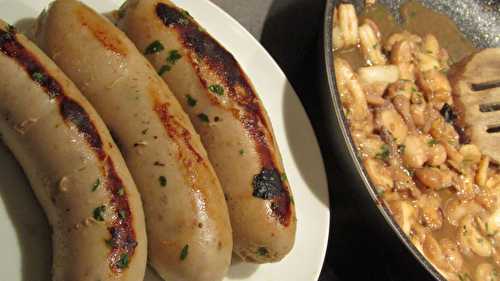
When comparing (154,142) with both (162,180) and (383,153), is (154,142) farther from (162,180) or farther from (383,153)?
(383,153)

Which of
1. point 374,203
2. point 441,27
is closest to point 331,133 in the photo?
point 374,203

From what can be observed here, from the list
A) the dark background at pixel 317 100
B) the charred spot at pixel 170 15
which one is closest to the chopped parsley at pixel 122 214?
the charred spot at pixel 170 15

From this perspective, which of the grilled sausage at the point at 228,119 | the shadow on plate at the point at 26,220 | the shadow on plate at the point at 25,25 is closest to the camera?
the shadow on plate at the point at 26,220

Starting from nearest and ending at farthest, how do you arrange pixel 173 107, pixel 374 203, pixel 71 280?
pixel 71 280 → pixel 173 107 → pixel 374 203

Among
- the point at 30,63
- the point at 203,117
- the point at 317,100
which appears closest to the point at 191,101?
the point at 203,117

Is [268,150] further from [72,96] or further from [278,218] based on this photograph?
[72,96]

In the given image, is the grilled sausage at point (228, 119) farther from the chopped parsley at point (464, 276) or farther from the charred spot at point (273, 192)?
the chopped parsley at point (464, 276)
